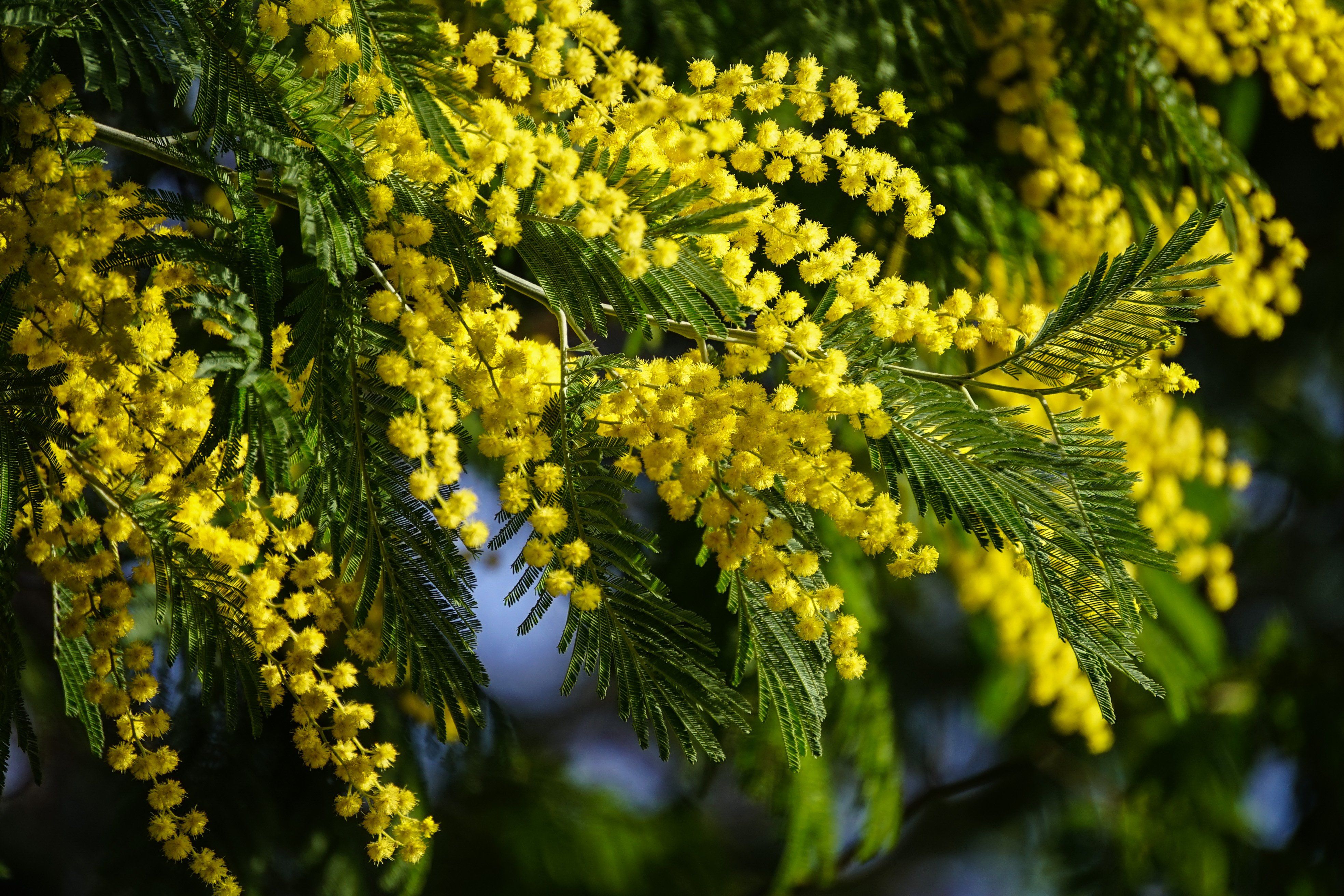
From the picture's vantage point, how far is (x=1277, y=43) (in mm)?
1505

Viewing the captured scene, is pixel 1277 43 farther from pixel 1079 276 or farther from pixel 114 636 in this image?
pixel 114 636

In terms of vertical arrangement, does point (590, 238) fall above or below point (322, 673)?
above

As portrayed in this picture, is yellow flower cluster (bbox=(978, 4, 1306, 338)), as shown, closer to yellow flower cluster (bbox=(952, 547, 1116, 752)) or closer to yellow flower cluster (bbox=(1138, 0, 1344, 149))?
yellow flower cluster (bbox=(1138, 0, 1344, 149))

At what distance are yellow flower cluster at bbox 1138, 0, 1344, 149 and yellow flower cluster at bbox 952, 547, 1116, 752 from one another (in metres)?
0.80

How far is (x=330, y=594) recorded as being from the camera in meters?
0.73

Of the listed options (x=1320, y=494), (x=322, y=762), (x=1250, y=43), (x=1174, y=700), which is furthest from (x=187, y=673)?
(x=1320, y=494)

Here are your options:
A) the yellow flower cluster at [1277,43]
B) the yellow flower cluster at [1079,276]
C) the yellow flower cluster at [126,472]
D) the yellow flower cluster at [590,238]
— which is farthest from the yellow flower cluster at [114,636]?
the yellow flower cluster at [1277,43]

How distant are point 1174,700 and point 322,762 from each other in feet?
4.18

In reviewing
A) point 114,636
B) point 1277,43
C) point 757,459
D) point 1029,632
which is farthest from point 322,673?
point 1277,43

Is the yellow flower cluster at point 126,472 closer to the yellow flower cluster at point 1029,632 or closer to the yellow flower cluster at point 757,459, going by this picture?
the yellow flower cluster at point 757,459

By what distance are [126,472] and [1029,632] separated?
4.42ft

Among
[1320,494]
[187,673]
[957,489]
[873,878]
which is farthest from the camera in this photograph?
[873,878]

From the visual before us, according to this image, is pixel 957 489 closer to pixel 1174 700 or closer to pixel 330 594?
pixel 330 594

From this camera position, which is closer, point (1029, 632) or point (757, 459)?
point (757, 459)
